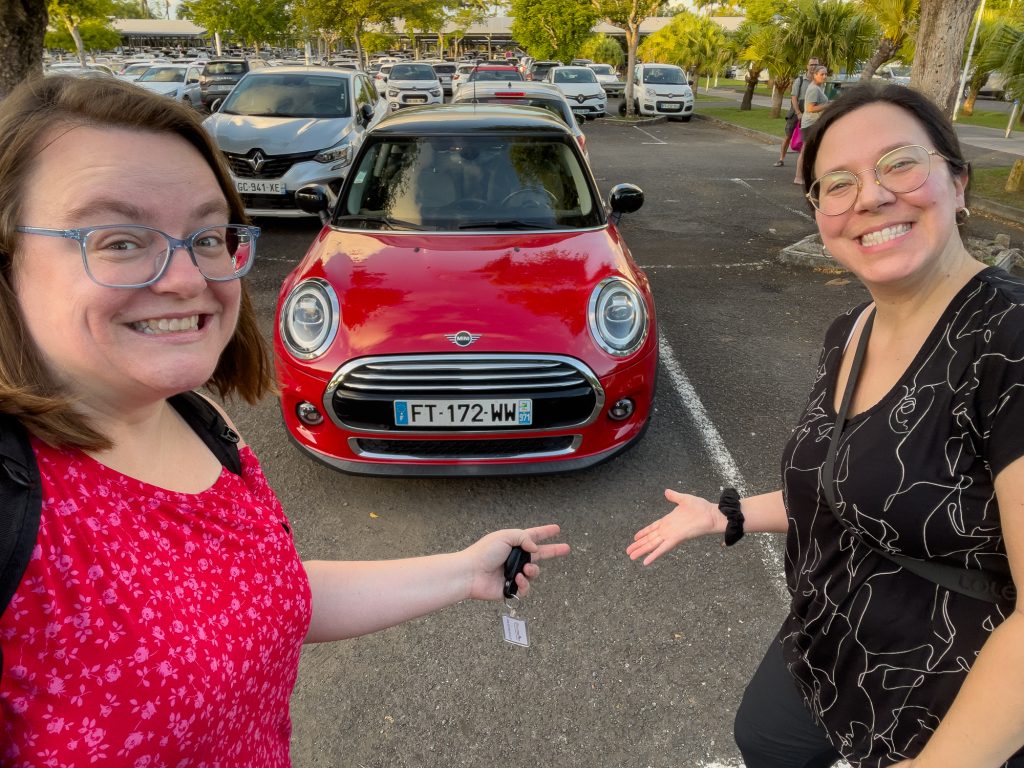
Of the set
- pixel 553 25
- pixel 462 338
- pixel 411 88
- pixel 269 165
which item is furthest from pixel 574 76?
pixel 462 338

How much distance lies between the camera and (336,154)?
855cm

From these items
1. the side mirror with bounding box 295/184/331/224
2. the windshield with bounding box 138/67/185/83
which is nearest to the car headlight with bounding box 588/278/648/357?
the side mirror with bounding box 295/184/331/224

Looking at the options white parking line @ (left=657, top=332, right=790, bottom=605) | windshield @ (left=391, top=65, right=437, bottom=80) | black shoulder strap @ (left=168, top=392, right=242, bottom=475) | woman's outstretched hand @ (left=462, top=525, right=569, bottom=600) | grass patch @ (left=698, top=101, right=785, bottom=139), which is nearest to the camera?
black shoulder strap @ (left=168, top=392, right=242, bottom=475)

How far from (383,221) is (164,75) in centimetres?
2407

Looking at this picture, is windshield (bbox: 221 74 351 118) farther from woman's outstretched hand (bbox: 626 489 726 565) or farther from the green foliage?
the green foliage

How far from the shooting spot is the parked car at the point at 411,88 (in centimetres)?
2322

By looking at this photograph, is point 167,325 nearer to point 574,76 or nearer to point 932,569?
point 932,569

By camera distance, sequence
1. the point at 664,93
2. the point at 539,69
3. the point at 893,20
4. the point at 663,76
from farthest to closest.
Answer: the point at 539,69 < the point at 663,76 < the point at 664,93 < the point at 893,20

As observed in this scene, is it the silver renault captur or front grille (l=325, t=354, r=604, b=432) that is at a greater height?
the silver renault captur

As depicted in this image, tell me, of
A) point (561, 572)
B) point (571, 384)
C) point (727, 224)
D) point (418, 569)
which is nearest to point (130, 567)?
point (418, 569)

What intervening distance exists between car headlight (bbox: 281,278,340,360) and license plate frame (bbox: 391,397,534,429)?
0.48m

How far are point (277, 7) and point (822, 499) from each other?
120ft

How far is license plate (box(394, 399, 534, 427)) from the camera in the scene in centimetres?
316

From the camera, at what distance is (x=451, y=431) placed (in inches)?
126
